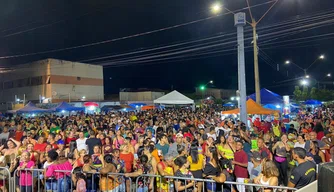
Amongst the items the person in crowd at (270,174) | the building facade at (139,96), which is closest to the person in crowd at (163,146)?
the person in crowd at (270,174)

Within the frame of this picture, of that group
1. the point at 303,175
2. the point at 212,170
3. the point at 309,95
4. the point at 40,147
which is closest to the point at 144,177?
the point at 212,170

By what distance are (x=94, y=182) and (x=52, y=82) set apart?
4707cm

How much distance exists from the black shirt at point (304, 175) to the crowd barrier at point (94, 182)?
2.38 feet

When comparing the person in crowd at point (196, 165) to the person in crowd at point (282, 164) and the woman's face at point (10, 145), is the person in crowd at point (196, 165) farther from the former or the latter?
the woman's face at point (10, 145)

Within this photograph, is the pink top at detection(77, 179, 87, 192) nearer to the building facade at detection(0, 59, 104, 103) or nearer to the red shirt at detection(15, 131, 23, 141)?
the red shirt at detection(15, 131, 23, 141)

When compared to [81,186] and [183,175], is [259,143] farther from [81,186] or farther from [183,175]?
[81,186]

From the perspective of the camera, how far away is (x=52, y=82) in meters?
48.4

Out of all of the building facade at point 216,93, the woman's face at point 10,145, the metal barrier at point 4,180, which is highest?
the building facade at point 216,93

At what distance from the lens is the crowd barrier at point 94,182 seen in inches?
207

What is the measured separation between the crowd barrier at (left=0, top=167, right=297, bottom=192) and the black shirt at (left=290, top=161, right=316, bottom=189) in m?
0.73

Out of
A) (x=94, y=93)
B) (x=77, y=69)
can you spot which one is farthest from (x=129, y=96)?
(x=77, y=69)

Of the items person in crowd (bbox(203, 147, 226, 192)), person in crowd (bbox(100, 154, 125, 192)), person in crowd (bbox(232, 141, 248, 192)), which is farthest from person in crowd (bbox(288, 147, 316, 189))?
person in crowd (bbox(100, 154, 125, 192))

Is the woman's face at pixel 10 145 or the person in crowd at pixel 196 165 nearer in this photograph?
the person in crowd at pixel 196 165

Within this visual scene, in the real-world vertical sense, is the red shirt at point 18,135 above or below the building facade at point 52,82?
below
